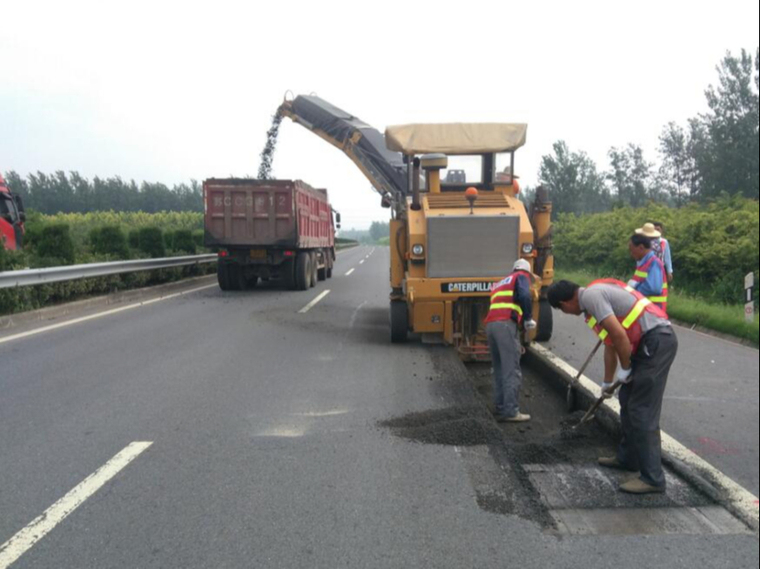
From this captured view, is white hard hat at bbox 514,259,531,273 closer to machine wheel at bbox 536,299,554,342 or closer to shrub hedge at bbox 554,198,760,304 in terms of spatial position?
machine wheel at bbox 536,299,554,342

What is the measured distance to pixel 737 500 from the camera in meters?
3.57

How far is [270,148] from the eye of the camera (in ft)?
65.3

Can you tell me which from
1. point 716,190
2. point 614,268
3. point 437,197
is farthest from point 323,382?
point 716,190

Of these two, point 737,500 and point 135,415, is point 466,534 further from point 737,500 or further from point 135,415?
point 135,415

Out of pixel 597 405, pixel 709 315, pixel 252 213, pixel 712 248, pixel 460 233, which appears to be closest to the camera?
pixel 597 405

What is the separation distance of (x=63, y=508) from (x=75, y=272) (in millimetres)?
A: 9403

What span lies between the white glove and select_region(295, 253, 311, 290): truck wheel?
13.0 metres

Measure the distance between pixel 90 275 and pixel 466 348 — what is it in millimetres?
8568

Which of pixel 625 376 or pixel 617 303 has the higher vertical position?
pixel 617 303

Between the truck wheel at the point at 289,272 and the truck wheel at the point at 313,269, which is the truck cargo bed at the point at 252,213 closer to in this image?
the truck wheel at the point at 289,272

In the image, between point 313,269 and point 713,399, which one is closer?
point 713,399

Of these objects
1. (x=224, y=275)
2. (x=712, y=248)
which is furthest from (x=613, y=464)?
(x=224, y=275)

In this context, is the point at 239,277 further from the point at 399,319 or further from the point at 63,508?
the point at 63,508

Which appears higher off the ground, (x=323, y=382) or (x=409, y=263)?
(x=409, y=263)
